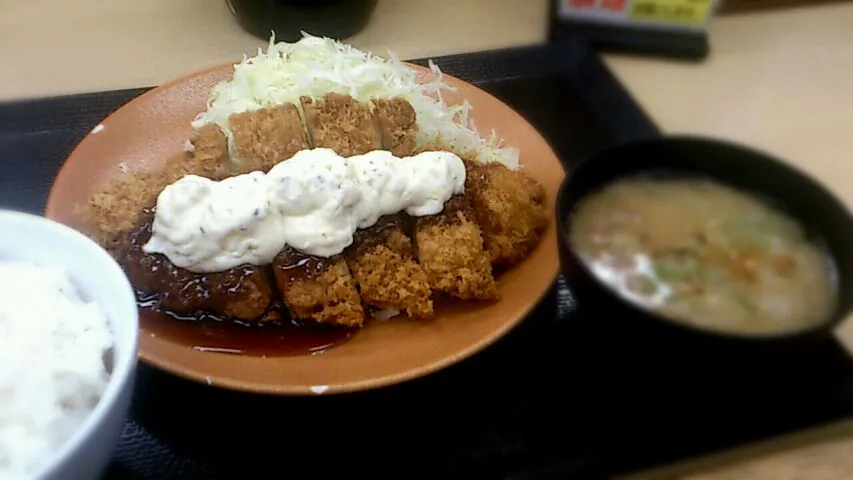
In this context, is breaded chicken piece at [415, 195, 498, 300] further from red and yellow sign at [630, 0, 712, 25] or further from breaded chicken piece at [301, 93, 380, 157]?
red and yellow sign at [630, 0, 712, 25]

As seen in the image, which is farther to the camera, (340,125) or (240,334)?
(340,125)

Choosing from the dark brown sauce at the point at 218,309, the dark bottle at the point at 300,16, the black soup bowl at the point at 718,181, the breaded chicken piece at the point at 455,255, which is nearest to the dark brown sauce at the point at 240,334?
the dark brown sauce at the point at 218,309

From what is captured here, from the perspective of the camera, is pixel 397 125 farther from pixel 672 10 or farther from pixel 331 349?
pixel 672 10

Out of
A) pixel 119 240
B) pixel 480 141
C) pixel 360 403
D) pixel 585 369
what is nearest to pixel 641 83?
pixel 480 141

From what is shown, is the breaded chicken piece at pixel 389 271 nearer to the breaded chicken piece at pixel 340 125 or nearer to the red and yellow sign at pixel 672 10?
the breaded chicken piece at pixel 340 125

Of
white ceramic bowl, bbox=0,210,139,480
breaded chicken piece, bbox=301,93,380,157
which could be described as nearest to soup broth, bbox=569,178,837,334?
breaded chicken piece, bbox=301,93,380,157

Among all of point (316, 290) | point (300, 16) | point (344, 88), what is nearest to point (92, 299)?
point (316, 290)
